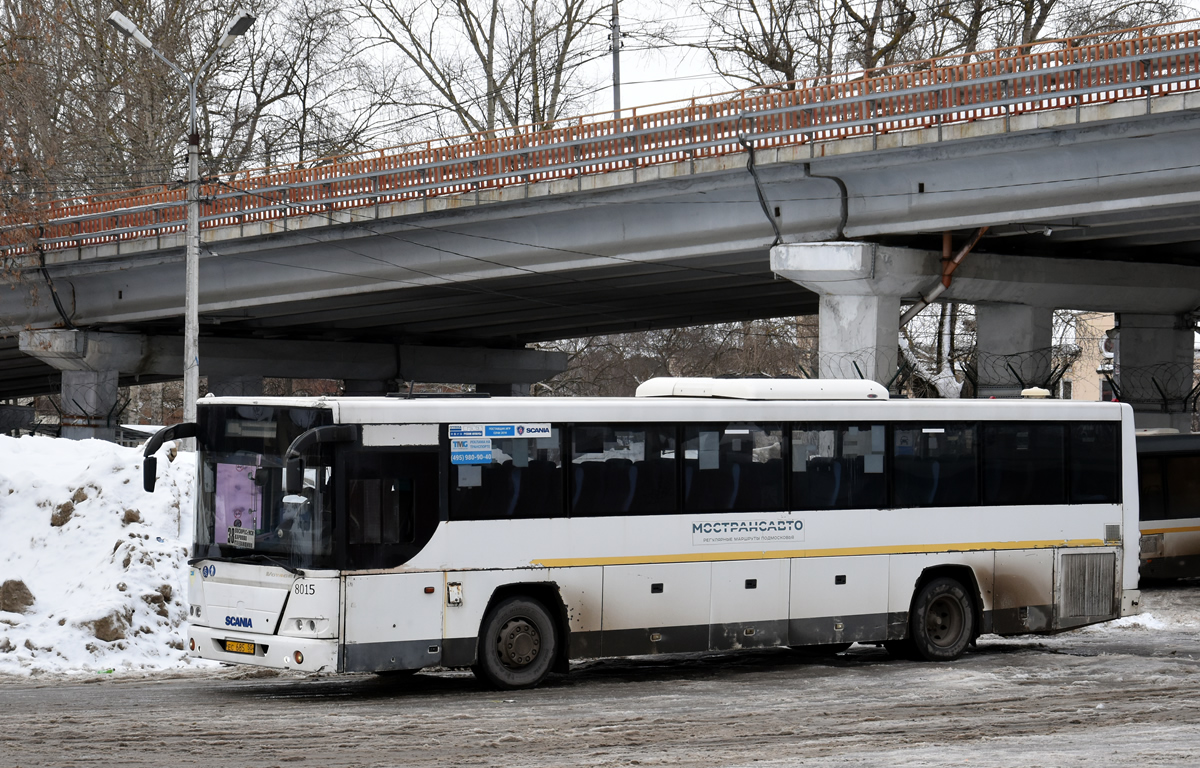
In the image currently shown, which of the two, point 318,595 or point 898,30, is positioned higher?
point 898,30

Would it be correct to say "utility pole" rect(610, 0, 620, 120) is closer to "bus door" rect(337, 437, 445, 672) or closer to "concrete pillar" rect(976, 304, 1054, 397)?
"concrete pillar" rect(976, 304, 1054, 397)

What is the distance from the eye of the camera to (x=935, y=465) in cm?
1421

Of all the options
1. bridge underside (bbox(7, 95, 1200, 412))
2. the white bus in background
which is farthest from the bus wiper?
the white bus in background

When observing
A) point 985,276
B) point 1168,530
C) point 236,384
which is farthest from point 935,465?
point 236,384

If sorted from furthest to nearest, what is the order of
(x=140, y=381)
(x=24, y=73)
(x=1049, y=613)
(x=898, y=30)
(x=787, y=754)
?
(x=140, y=381) → (x=898, y=30) → (x=24, y=73) → (x=1049, y=613) → (x=787, y=754)

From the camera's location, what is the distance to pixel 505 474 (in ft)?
40.1

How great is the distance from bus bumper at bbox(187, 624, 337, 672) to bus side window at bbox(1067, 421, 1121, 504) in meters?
8.06

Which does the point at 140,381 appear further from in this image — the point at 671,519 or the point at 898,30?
the point at 671,519

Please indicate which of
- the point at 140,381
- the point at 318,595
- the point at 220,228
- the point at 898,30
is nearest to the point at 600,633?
the point at 318,595

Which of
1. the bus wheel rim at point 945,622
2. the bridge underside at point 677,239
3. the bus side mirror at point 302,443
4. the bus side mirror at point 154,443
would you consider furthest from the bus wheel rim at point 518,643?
the bridge underside at point 677,239

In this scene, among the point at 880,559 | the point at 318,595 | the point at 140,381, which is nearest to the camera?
the point at 318,595

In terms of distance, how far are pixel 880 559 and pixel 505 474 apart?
4.01 m

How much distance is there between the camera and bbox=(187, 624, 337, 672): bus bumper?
11.3m

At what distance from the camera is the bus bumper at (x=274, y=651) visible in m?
11.3
